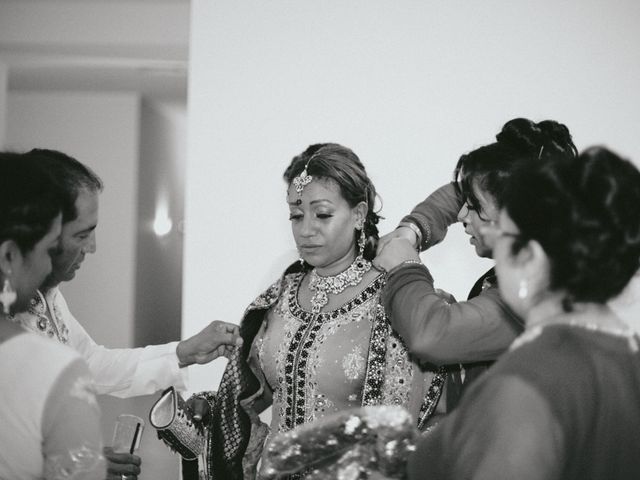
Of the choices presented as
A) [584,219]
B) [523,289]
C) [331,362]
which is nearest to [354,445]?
[523,289]

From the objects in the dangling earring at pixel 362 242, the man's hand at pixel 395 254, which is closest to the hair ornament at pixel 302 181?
the dangling earring at pixel 362 242

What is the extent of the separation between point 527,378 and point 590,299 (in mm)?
A: 182

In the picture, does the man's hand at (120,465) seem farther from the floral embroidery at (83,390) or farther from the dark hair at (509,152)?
the dark hair at (509,152)

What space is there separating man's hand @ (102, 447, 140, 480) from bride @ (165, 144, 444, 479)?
30 centimetres

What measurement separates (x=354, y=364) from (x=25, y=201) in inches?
38.3

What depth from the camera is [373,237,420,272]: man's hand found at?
1705 mm

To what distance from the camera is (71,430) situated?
1.12m

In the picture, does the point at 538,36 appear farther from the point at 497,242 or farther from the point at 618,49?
the point at 497,242

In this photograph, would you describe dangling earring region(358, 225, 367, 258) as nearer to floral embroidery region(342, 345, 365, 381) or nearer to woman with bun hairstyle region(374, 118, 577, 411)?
woman with bun hairstyle region(374, 118, 577, 411)

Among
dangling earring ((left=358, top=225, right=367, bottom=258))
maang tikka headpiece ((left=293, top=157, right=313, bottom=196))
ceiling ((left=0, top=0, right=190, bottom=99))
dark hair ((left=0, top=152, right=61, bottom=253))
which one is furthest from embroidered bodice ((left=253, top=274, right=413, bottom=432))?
ceiling ((left=0, top=0, right=190, bottom=99))

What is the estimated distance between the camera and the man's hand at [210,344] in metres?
2.11

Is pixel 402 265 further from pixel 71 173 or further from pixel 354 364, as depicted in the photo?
pixel 71 173

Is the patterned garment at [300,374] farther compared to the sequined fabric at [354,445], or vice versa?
the patterned garment at [300,374]

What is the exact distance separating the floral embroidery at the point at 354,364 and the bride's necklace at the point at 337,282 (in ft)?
0.58
